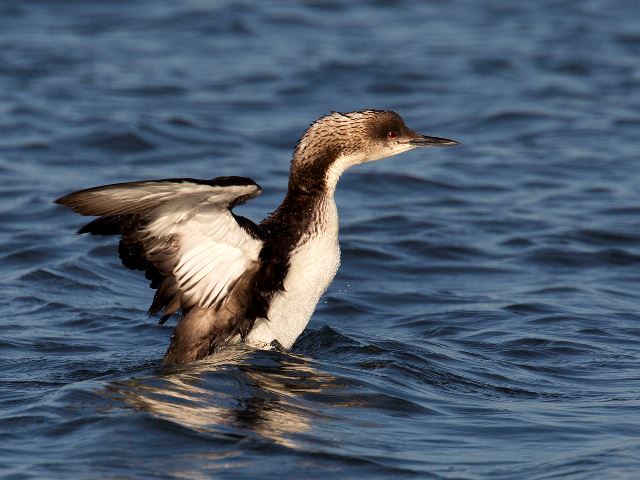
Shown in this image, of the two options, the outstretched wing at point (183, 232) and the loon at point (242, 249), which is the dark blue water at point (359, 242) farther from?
the outstretched wing at point (183, 232)

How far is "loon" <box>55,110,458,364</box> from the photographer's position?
297 inches

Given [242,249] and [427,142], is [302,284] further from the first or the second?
[427,142]

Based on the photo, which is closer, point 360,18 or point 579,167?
point 579,167

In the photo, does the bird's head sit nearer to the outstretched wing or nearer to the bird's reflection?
the outstretched wing

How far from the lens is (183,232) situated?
764 centimetres

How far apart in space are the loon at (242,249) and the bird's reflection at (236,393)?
0.13 metres

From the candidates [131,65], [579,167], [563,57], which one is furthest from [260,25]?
[579,167]

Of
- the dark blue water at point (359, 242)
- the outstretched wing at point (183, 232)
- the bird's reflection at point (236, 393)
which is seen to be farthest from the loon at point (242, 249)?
the dark blue water at point (359, 242)

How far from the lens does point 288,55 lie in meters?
19.2

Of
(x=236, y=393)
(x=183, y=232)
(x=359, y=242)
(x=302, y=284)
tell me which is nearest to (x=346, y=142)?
(x=302, y=284)

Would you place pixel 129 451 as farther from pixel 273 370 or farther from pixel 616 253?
pixel 616 253

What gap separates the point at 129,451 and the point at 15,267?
16.5ft

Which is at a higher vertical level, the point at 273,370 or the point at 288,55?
the point at 288,55

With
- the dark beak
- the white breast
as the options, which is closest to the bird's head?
the dark beak
